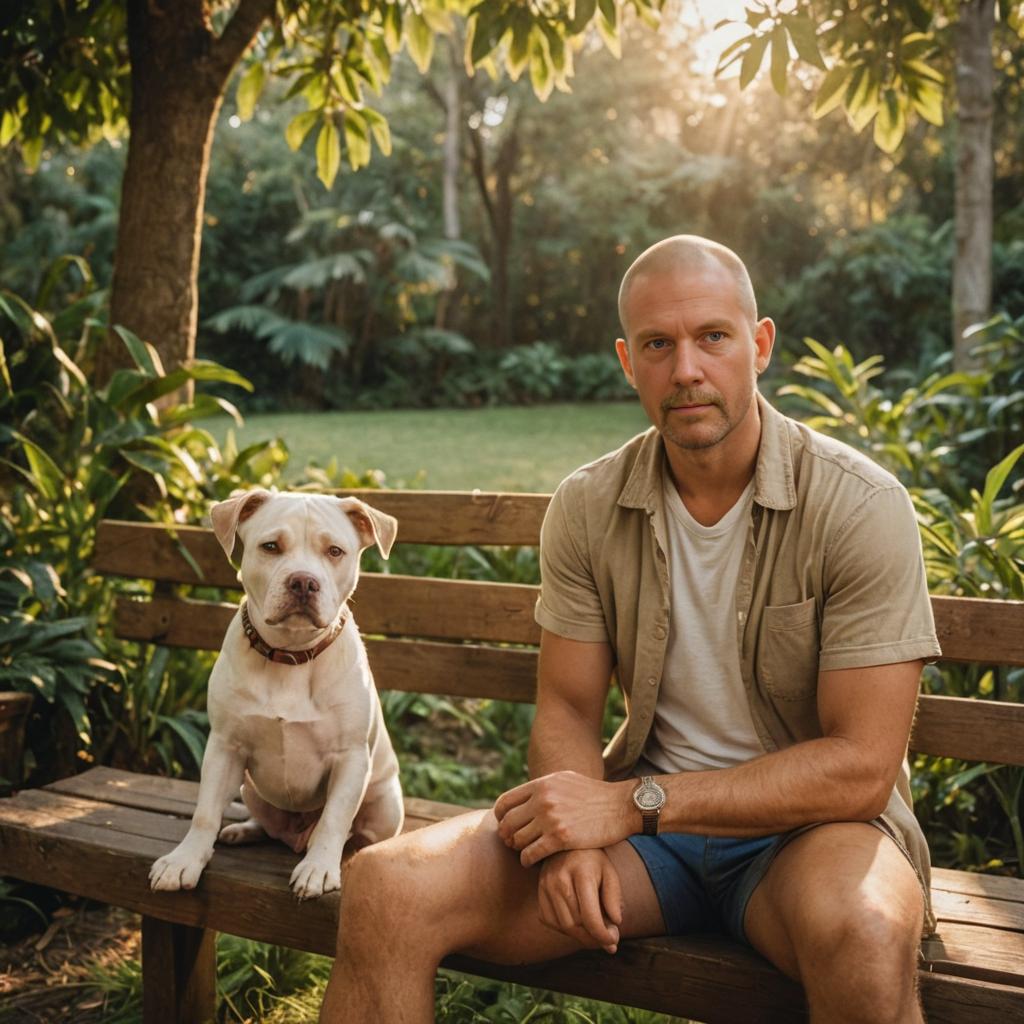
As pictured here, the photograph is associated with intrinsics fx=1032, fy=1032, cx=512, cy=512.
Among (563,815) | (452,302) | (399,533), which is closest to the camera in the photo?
(563,815)

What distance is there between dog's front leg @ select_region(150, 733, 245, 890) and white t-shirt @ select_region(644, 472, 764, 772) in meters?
1.03

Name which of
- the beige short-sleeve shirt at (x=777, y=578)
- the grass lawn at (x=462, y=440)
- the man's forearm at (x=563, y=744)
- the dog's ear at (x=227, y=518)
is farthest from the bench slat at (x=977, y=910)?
the grass lawn at (x=462, y=440)

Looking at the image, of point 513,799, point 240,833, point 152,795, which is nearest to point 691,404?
point 513,799

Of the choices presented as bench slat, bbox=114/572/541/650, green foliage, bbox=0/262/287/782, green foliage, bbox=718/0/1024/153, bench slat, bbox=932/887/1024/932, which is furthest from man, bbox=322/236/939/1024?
green foliage, bbox=0/262/287/782

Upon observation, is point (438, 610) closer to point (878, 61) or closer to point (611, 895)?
point (611, 895)

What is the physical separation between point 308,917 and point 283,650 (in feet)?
1.96

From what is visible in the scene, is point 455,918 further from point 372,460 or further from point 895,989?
point 372,460

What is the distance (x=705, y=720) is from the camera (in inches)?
92.4

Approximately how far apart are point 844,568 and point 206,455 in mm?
3204

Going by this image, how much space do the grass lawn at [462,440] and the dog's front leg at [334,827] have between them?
3.54 m

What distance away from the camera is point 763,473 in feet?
7.43

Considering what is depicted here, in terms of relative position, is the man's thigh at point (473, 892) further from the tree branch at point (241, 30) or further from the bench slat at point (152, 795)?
the tree branch at point (241, 30)

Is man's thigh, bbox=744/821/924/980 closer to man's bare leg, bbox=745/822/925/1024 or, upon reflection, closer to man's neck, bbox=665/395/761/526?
man's bare leg, bbox=745/822/925/1024

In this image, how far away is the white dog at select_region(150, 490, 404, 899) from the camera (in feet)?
7.74
